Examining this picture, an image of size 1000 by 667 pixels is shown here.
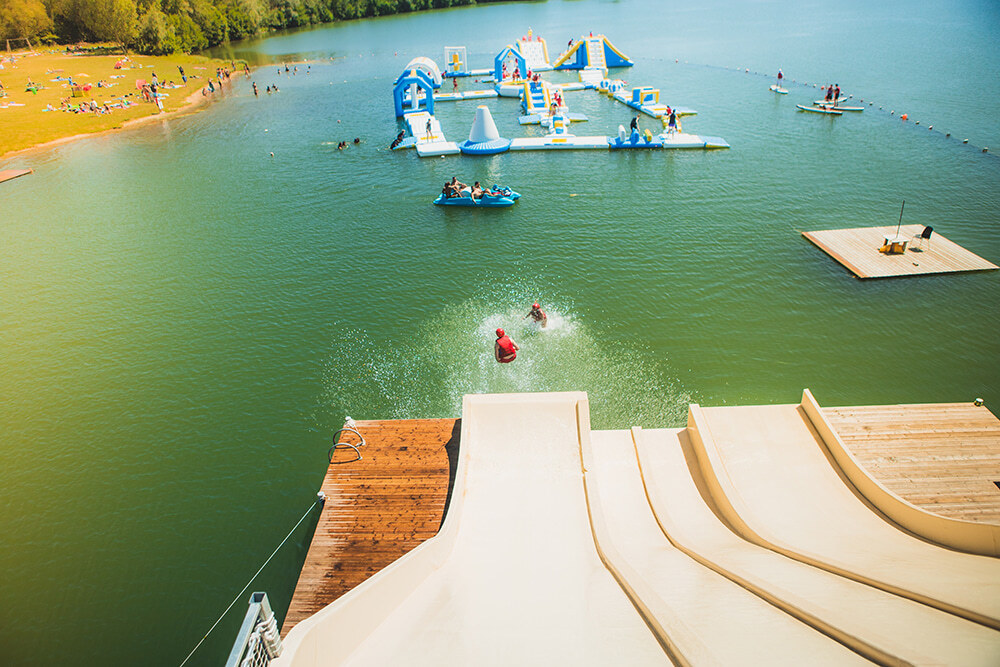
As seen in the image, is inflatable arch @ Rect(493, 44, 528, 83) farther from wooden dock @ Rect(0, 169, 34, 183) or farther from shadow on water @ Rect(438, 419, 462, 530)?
shadow on water @ Rect(438, 419, 462, 530)

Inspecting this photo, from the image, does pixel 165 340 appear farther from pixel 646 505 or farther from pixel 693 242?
pixel 693 242

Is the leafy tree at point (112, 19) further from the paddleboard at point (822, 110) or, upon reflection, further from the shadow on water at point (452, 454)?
the shadow on water at point (452, 454)

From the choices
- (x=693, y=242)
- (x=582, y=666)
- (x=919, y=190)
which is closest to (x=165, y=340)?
(x=582, y=666)

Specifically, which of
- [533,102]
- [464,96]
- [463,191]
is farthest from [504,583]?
[464,96]

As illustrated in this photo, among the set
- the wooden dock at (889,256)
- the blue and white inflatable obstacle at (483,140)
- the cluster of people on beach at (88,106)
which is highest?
the cluster of people on beach at (88,106)

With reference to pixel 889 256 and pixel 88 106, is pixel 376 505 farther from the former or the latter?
pixel 88 106

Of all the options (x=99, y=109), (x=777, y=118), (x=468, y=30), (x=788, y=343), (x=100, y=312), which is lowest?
(x=788, y=343)

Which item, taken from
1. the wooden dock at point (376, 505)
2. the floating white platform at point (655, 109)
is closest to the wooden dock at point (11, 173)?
the wooden dock at point (376, 505)
